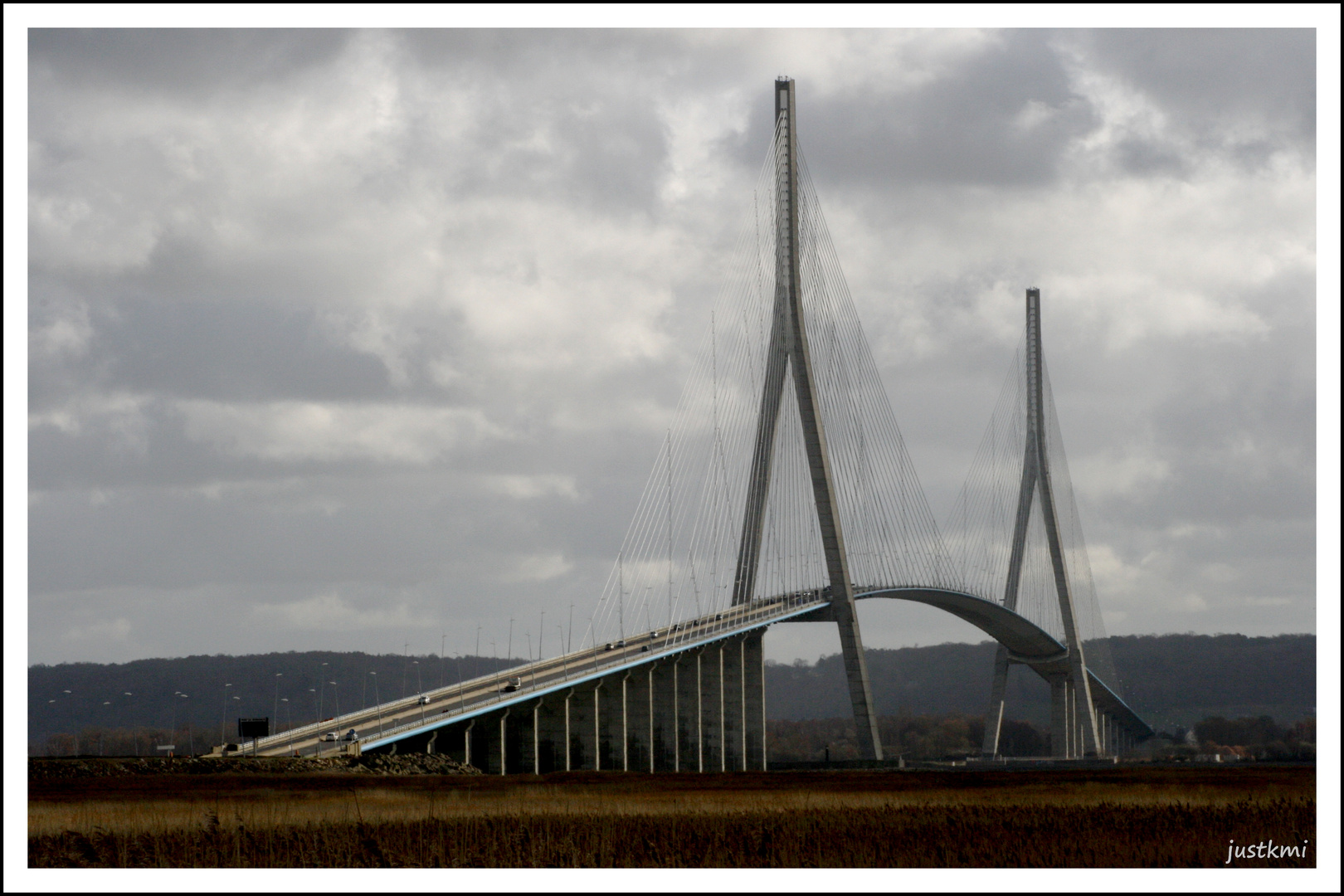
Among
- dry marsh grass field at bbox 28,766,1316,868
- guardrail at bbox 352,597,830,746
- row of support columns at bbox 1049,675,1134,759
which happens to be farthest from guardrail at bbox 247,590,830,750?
row of support columns at bbox 1049,675,1134,759

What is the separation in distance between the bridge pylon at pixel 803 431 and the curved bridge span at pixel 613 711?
198 centimetres

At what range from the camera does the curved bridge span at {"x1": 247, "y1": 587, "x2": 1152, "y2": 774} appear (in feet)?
206

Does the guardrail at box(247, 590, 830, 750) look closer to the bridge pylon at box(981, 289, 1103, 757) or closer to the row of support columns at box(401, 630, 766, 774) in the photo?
the row of support columns at box(401, 630, 766, 774)

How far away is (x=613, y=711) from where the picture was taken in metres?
74.6

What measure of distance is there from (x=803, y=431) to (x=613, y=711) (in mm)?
16808

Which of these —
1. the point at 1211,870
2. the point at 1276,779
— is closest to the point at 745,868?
the point at 1211,870

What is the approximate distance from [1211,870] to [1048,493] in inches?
3970

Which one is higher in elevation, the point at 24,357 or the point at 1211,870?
the point at 24,357

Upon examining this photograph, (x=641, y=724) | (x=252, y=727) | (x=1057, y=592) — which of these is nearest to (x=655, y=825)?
(x=252, y=727)

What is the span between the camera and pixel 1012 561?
120 m

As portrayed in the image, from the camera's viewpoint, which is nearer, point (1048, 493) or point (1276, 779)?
point (1276, 779)

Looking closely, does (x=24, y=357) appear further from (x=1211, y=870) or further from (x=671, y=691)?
(x=671, y=691)

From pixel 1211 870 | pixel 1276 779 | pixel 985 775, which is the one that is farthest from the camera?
pixel 985 775

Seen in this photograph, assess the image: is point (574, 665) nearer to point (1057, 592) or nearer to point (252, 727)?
point (252, 727)
